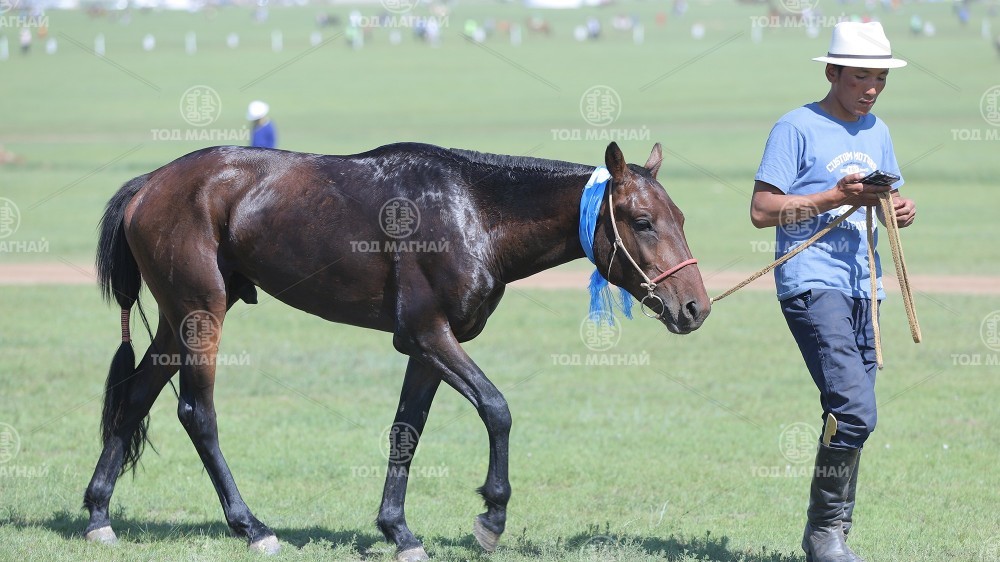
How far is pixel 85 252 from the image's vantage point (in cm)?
1759

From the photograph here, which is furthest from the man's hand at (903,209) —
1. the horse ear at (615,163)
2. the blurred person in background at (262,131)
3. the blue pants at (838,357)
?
the blurred person in background at (262,131)

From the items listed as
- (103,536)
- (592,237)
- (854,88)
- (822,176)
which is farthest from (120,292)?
(854,88)

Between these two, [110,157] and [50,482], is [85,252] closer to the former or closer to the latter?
[50,482]

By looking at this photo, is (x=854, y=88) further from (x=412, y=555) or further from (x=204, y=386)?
(x=204, y=386)

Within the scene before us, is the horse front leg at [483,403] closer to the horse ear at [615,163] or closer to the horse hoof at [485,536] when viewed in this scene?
the horse hoof at [485,536]

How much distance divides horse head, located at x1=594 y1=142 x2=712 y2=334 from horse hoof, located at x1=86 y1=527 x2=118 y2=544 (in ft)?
9.66

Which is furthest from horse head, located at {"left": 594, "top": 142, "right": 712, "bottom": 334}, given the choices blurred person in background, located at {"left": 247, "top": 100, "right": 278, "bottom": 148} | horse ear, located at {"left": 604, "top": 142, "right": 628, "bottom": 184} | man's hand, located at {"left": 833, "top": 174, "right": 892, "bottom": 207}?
blurred person in background, located at {"left": 247, "top": 100, "right": 278, "bottom": 148}

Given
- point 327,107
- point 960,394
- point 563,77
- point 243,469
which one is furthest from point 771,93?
point 243,469

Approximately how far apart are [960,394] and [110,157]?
26209 millimetres

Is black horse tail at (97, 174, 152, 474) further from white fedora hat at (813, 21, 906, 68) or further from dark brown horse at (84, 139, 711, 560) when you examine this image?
white fedora hat at (813, 21, 906, 68)

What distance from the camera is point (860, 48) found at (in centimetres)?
512

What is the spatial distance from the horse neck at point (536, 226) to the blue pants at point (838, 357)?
1.10 m

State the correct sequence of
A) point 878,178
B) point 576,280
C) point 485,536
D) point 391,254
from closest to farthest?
point 878,178 < point 485,536 < point 391,254 < point 576,280

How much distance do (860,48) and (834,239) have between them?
86 centimetres
